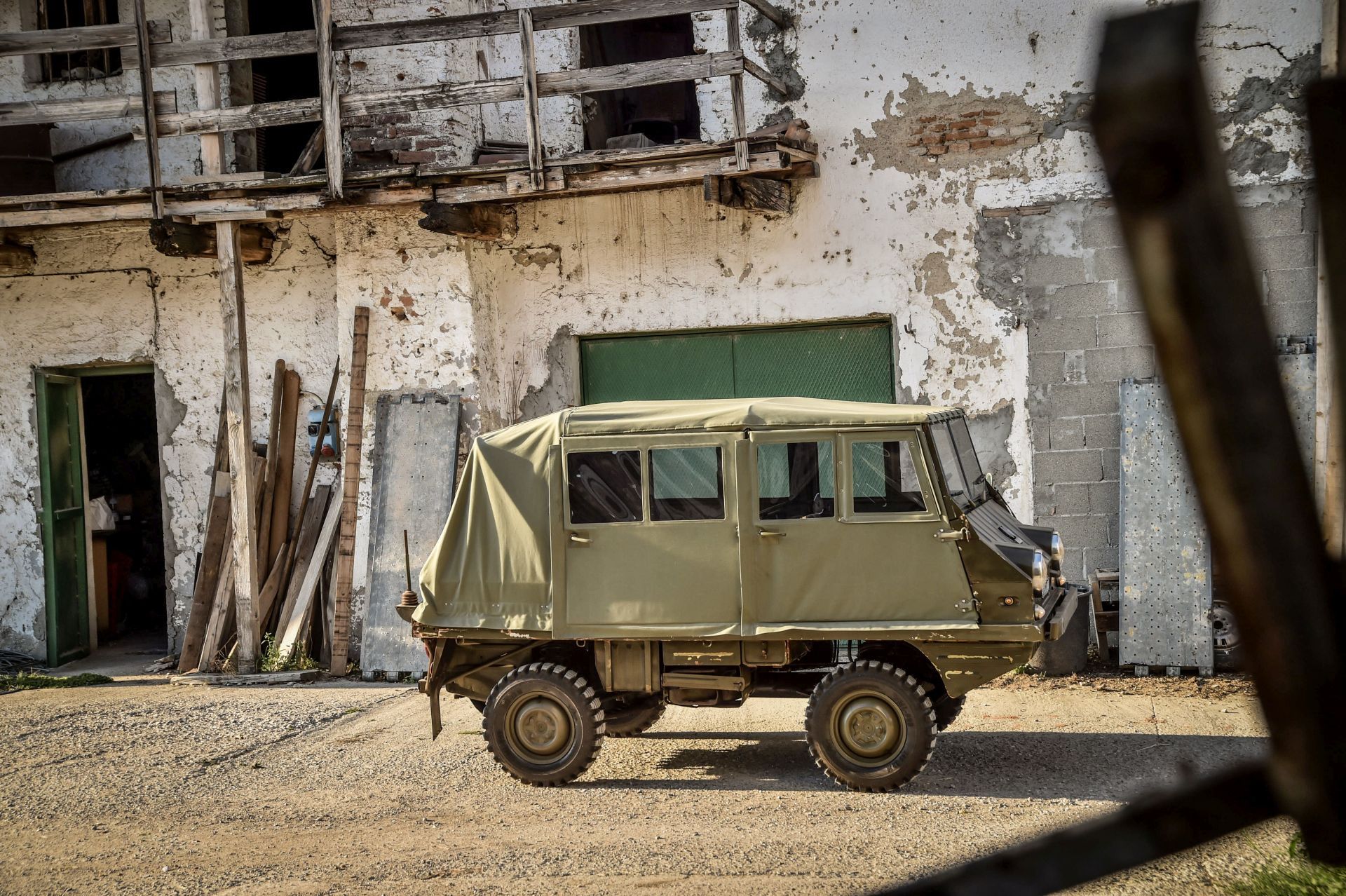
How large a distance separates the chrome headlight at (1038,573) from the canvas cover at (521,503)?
2.97 ft

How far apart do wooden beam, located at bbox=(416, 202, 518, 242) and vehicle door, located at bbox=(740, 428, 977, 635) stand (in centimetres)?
397

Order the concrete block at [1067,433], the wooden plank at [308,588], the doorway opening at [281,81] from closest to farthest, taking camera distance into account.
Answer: the concrete block at [1067,433] < the wooden plank at [308,588] < the doorway opening at [281,81]

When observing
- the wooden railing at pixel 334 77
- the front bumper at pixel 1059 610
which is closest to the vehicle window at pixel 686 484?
the front bumper at pixel 1059 610

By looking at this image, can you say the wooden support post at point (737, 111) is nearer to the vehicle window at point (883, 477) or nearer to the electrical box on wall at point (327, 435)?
the vehicle window at point (883, 477)

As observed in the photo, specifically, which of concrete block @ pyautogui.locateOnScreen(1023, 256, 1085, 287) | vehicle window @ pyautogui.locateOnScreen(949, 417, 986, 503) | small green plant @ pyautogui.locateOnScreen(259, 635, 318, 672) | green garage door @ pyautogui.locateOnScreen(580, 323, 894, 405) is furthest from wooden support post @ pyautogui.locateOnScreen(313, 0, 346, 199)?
concrete block @ pyautogui.locateOnScreen(1023, 256, 1085, 287)

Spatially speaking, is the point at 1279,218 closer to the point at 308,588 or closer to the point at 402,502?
the point at 402,502

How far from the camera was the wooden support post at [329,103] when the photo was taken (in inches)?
352

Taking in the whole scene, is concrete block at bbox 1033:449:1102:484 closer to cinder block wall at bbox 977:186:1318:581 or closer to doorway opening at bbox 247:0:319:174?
cinder block wall at bbox 977:186:1318:581

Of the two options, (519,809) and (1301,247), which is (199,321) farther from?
(1301,247)

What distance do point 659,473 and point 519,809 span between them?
1.86 m

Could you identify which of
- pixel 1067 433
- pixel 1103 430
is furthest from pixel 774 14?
pixel 1103 430

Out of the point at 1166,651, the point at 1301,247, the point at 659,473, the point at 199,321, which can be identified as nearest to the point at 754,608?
the point at 659,473

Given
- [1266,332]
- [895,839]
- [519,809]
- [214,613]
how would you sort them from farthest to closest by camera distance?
[214,613]
[519,809]
[895,839]
[1266,332]

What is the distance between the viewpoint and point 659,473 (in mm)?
6492
